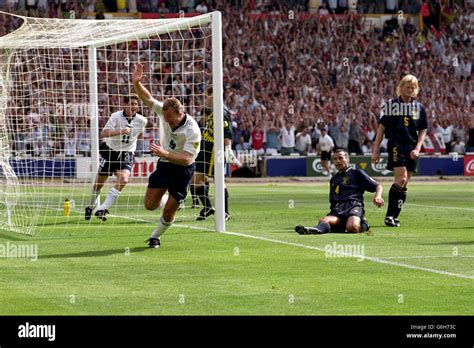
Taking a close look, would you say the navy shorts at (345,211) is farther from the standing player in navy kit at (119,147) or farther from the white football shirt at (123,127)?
the white football shirt at (123,127)

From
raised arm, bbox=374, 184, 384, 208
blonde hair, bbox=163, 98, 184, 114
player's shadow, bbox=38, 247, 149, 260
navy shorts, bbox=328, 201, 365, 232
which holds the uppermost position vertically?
blonde hair, bbox=163, 98, 184, 114

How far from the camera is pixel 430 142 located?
144 ft

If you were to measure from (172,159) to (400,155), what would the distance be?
17.9 ft

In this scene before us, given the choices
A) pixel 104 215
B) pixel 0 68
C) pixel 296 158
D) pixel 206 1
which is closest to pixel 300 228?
pixel 104 215

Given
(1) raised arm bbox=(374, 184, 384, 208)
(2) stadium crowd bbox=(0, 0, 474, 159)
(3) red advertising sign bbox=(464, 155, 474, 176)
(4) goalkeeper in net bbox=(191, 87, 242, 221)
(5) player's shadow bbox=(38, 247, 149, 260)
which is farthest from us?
(2) stadium crowd bbox=(0, 0, 474, 159)

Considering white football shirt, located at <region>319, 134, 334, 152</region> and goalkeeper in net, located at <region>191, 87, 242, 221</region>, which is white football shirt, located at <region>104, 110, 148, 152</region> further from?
white football shirt, located at <region>319, 134, 334, 152</region>

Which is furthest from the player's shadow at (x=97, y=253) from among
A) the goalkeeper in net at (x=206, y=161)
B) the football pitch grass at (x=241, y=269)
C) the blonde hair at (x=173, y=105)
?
the goalkeeper in net at (x=206, y=161)

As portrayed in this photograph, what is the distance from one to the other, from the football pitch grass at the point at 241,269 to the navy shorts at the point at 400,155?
108cm

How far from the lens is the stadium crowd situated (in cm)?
4291

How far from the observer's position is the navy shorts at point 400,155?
18891 mm

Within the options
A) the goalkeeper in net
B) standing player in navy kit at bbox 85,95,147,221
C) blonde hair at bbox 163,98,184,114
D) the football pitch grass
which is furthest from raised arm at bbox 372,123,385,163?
blonde hair at bbox 163,98,184,114

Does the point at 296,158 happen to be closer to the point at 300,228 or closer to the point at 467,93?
the point at 467,93

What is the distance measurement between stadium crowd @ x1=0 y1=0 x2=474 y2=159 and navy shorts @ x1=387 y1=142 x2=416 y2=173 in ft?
72.1

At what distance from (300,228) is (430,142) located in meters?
28.0
